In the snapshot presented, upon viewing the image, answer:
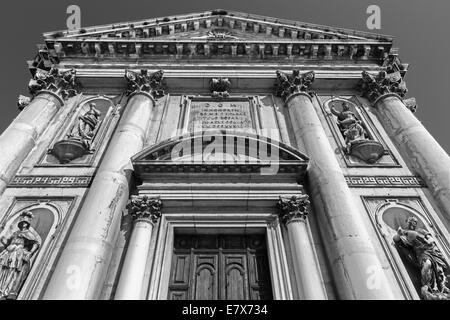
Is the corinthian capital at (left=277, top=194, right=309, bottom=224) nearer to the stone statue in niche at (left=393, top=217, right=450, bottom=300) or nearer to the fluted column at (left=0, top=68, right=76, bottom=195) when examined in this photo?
the stone statue in niche at (left=393, top=217, right=450, bottom=300)

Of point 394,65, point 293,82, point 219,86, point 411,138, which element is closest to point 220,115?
point 219,86

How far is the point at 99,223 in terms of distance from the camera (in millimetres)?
8305

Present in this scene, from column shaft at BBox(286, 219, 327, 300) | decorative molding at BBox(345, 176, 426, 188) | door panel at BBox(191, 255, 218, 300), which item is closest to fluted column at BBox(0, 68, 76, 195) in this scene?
door panel at BBox(191, 255, 218, 300)

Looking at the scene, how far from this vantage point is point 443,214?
30.4ft

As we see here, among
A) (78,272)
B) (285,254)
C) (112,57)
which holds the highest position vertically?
(112,57)

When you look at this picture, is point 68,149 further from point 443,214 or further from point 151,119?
point 443,214

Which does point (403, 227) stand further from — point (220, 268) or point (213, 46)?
point (213, 46)

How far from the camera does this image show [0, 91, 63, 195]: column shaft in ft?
32.4

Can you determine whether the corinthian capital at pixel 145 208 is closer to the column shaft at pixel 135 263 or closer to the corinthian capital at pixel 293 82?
the column shaft at pixel 135 263

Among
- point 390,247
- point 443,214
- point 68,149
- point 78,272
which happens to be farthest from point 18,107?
point 443,214

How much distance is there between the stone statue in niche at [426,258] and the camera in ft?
24.7

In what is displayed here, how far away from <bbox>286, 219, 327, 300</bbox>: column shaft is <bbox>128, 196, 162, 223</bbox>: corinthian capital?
339 centimetres

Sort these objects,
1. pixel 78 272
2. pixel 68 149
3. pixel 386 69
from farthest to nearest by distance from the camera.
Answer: pixel 386 69 → pixel 68 149 → pixel 78 272

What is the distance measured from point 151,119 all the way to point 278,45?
6.28 m
